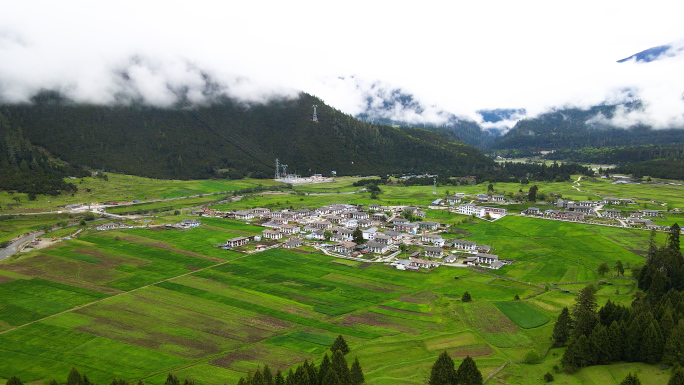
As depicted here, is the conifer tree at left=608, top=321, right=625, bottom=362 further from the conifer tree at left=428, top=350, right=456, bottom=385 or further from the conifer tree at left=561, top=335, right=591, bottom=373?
the conifer tree at left=428, top=350, right=456, bottom=385

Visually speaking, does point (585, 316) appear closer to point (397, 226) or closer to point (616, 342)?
point (616, 342)

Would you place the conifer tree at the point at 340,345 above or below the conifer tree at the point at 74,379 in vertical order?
below

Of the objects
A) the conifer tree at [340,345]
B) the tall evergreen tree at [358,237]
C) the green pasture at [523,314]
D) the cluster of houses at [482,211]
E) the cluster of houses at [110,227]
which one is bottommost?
the green pasture at [523,314]

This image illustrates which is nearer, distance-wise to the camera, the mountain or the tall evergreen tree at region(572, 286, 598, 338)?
the tall evergreen tree at region(572, 286, 598, 338)

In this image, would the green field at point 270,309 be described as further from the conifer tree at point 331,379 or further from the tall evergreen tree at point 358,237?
the tall evergreen tree at point 358,237

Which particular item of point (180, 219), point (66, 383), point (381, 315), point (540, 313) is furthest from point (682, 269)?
point (180, 219)

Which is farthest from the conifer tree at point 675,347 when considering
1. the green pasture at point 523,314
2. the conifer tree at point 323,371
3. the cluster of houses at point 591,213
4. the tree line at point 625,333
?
the cluster of houses at point 591,213

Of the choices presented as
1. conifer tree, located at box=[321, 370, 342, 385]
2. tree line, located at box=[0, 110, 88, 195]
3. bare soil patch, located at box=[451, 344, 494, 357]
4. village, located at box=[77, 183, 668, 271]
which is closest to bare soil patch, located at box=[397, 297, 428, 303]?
bare soil patch, located at box=[451, 344, 494, 357]
